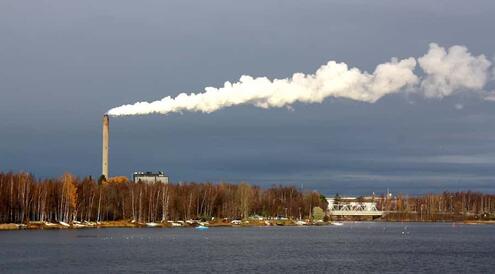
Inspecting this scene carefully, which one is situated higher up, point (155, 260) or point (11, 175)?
point (11, 175)

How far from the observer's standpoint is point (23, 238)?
399 ft

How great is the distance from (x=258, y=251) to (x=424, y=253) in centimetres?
2134

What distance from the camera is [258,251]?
330 feet

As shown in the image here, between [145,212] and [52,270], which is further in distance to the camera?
[145,212]

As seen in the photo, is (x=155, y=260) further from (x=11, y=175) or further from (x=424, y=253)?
(x=11, y=175)

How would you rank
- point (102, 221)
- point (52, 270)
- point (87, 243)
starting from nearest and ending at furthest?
point (52, 270)
point (87, 243)
point (102, 221)

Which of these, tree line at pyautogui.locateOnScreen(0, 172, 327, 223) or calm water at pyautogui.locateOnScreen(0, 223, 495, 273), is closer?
calm water at pyautogui.locateOnScreen(0, 223, 495, 273)

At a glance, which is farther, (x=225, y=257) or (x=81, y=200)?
(x=81, y=200)

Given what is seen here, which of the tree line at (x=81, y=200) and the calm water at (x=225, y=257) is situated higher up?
the tree line at (x=81, y=200)

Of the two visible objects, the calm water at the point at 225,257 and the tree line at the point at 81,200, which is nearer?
the calm water at the point at 225,257

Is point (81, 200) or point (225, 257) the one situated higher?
point (81, 200)

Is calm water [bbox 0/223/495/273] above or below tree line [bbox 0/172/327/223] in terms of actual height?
below

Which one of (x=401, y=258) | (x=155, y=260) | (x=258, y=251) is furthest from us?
(x=258, y=251)

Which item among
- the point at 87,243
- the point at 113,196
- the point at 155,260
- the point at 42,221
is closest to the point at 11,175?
the point at 42,221
